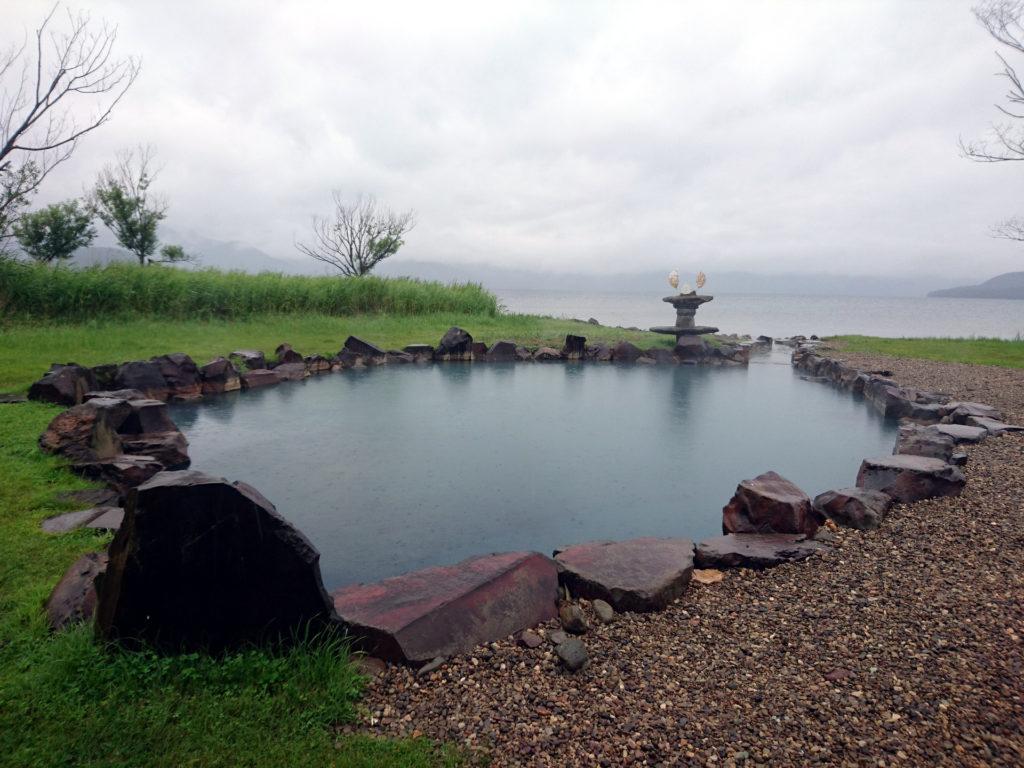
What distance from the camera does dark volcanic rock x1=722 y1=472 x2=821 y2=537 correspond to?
4.42 metres

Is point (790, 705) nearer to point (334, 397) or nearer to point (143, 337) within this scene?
point (334, 397)

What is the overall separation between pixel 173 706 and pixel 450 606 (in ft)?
4.12

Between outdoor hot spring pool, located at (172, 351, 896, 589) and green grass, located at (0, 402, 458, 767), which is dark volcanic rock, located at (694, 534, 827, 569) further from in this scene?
green grass, located at (0, 402, 458, 767)

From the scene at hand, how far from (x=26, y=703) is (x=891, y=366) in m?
15.3

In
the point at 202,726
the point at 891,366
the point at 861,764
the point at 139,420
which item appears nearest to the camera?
the point at 861,764

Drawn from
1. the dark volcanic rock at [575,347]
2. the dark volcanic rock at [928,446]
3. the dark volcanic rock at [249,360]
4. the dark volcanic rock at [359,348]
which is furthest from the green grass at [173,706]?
the dark volcanic rock at [575,347]

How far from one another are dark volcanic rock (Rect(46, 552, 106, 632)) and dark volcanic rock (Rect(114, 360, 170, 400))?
264 inches

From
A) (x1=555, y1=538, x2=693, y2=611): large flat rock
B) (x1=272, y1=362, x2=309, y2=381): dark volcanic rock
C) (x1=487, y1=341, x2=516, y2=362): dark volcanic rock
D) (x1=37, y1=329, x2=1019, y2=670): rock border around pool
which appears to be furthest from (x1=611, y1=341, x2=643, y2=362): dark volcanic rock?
(x1=555, y1=538, x2=693, y2=611): large flat rock

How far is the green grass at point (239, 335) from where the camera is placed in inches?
411

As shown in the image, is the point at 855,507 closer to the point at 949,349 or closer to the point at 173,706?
the point at 173,706

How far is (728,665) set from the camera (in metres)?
2.82

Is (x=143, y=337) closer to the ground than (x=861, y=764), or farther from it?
farther from it

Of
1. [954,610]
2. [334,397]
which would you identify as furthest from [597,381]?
[954,610]

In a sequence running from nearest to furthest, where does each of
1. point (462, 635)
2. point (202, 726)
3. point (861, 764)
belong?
point (861, 764) → point (202, 726) → point (462, 635)
